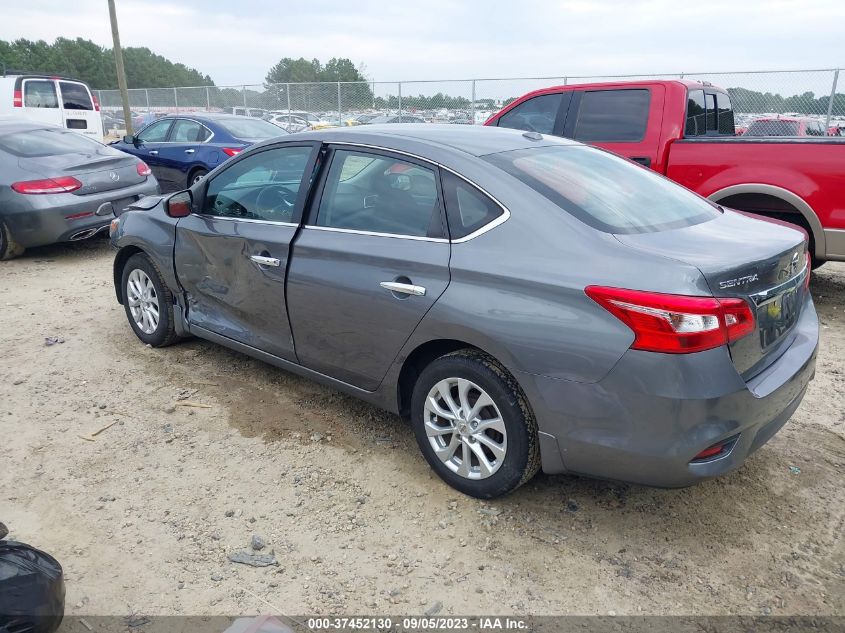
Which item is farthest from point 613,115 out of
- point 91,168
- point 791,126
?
point 791,126

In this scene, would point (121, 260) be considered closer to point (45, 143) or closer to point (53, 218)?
point (53, 218)

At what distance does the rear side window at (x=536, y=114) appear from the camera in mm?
6777

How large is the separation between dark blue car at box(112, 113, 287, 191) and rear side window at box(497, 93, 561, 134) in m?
4.38

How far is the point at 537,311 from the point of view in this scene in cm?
257

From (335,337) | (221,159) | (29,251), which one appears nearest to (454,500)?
(335,337)

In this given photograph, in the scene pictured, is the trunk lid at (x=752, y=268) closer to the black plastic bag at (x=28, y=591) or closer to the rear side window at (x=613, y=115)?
the black plastic bag at (x=28, y=591)

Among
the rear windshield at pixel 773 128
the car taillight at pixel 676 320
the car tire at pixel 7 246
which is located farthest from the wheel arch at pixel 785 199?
the rear windshield at pixel 773 128

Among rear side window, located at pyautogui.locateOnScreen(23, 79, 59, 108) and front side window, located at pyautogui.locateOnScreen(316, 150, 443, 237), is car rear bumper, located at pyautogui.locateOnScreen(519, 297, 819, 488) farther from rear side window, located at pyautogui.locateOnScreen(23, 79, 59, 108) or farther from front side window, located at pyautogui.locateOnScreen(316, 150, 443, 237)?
rear side window, located at pyautogui.locateOnScreen(23, 79, 59, 108)

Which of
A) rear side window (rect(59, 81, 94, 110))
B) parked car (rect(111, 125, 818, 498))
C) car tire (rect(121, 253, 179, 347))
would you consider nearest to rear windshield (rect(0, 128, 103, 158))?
car tire (rect(121, 253, 179, 347))

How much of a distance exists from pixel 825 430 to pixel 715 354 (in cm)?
179

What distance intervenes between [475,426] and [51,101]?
16421mm

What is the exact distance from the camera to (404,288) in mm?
2990

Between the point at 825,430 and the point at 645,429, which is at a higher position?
the point at 645,429

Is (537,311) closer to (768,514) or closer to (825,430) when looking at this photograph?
(768,514)
